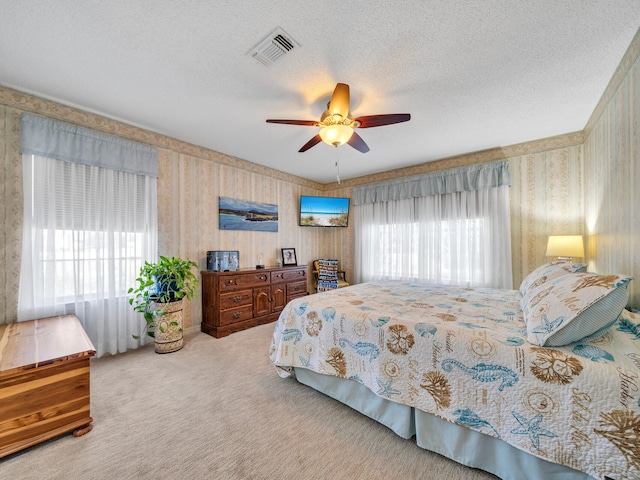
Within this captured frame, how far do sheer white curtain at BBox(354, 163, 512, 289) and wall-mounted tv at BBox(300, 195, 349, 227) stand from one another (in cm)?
26

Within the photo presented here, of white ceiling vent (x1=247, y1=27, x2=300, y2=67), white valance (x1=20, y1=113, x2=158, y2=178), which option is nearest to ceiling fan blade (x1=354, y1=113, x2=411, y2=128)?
white ceiling vent (x1=247, y1=27, x2=300, y2=67)

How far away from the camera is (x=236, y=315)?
3.55m

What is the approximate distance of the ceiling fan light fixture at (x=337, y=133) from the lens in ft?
7.11

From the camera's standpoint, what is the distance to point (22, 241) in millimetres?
2324

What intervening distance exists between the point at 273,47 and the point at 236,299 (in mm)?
2935

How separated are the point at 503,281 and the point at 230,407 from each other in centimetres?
370

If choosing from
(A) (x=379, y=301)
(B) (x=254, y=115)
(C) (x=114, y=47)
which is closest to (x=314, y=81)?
(B) (x=254, y=115)

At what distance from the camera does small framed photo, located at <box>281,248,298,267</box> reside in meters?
4.75

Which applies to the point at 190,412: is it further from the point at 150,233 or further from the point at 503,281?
the point at 503,281

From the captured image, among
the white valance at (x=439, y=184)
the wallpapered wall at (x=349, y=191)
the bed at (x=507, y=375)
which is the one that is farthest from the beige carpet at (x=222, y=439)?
the white valance at (x=439, y=184)

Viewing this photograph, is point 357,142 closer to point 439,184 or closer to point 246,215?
point 439,184

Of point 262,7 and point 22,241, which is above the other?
point 262,7

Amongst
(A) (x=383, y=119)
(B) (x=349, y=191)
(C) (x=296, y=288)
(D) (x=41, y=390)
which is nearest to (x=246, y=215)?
(C) (x=296, y=288)

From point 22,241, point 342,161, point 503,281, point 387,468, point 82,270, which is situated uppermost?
point 342,161
